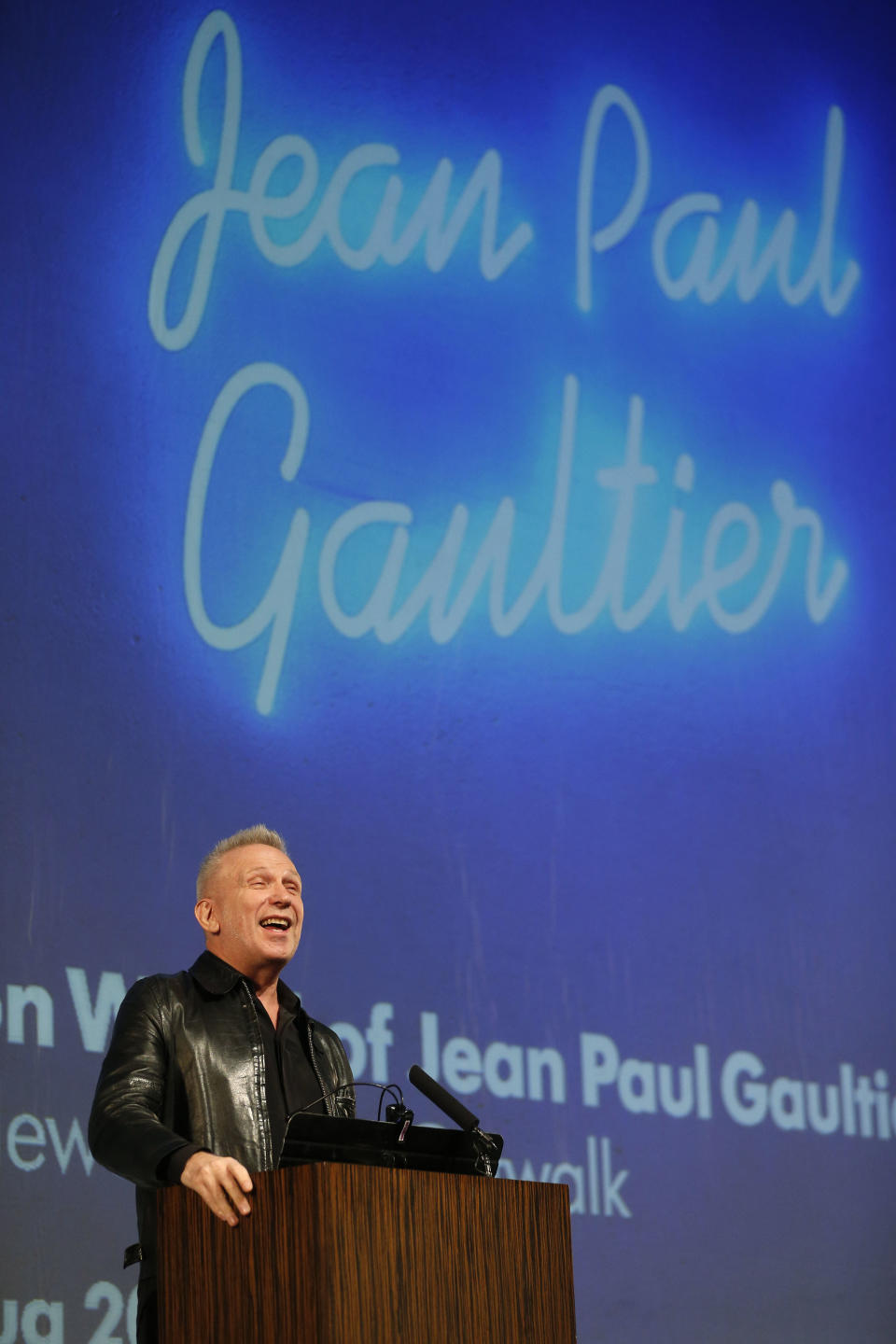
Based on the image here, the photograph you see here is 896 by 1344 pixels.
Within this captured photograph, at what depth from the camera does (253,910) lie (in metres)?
2.83

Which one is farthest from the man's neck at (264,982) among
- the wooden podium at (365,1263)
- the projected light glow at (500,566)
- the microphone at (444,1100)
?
the projected light glow at (500,566)

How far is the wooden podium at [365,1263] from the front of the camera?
2.04 metres

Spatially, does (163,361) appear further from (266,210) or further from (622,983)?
(622,983)

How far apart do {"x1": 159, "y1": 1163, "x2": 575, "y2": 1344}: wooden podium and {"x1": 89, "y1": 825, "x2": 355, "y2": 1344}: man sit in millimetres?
268

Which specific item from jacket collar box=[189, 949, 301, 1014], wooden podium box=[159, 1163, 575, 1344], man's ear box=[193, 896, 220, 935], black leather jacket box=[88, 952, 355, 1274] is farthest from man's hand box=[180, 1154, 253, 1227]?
man's ear box=[193, 896, 220, 935]

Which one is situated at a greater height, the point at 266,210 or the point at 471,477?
the point at 266,210

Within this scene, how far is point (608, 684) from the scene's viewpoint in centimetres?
443

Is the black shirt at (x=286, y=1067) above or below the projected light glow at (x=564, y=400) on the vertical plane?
below

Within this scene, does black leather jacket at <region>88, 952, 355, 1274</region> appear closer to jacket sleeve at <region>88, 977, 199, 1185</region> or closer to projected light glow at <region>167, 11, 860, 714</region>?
jacket sleeve at <region>88, 977, 199, 1185</region>

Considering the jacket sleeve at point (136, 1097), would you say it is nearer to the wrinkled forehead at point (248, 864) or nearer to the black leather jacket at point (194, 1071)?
the black leather jacket at point (194, 1071)

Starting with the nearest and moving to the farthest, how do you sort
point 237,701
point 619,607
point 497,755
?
1. point 237,701
2. point 497,755
3. point 619,607

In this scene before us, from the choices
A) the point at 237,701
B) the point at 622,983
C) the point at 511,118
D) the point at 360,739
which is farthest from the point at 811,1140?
the point at 511,118

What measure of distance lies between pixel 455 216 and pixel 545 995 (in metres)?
2.01

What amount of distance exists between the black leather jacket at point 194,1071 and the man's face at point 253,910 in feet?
0.12
